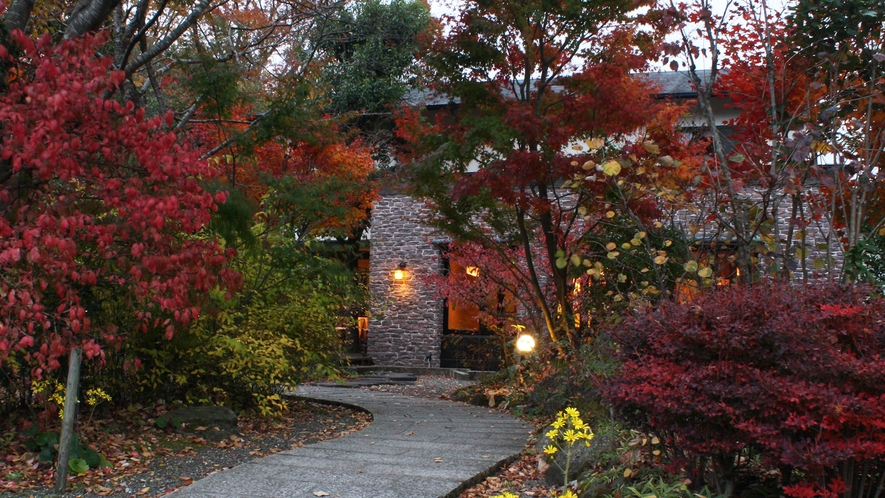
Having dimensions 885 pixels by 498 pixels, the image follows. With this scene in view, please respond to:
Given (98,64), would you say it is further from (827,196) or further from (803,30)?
(827,196)

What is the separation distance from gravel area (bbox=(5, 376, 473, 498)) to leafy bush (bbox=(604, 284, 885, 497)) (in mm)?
2984

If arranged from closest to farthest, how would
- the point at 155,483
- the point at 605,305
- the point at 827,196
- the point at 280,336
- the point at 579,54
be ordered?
the point at 155,483, the point at 827,196, the point at 280,336, the point at 579,54, the point at 605,305

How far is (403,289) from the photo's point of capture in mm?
16484

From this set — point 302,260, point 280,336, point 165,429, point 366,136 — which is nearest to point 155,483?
point 165,429

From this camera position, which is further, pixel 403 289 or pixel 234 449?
pixel 403 289

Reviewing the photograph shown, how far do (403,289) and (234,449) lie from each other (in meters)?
10.6

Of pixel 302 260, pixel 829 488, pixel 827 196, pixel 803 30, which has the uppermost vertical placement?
pixel 803 30

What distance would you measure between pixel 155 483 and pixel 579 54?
6.00m

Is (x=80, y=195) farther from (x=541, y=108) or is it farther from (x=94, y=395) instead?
(x=541, y=108)

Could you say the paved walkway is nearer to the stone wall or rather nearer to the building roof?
the building roof

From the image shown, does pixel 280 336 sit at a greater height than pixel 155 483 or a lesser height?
greater

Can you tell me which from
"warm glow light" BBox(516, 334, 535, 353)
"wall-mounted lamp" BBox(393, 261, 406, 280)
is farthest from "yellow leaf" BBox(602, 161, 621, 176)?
"wall-mounted lamp" BBox(393, 261, 406, 280)

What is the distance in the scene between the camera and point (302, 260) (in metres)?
7.52

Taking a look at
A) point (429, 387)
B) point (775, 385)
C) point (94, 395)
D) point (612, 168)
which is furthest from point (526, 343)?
point (775, 385)
